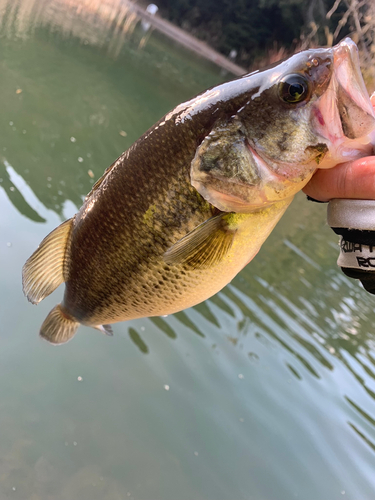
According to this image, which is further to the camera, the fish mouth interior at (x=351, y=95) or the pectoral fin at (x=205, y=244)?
the pectoral fin at (x=205, y=244)

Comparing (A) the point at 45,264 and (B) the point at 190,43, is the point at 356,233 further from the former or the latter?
(B) the point at 190,43

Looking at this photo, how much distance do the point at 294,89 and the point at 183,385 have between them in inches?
133

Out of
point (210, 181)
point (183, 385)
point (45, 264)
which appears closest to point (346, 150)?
point (210, 181)

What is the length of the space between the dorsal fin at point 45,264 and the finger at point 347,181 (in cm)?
117

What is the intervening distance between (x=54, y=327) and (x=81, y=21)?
78.4ft

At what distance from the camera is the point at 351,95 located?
1.25 metres

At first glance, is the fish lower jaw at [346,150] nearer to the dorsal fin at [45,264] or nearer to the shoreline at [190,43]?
the dorsal fin at [45,264]

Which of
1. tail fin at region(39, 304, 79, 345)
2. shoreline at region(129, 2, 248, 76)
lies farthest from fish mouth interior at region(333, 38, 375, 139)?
shoreline at region(129, 2, 248, 76)

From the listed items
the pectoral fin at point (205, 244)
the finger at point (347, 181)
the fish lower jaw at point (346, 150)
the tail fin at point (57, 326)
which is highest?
the fish lower jaw at point (346, 150)

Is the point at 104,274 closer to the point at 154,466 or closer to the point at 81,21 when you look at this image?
the point at 154,466

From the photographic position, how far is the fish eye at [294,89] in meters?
1.31

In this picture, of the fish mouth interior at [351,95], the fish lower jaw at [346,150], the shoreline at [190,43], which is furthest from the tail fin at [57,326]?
the shoreline at [190,43]

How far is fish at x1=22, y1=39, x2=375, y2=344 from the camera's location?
1.30 m

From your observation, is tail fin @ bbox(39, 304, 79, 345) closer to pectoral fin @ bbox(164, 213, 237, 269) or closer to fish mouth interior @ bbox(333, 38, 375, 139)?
pectoral fin @ bbox(164, 213, 237, 269)
